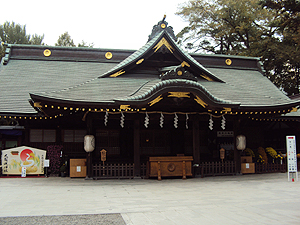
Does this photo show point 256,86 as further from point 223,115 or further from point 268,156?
point 223,115

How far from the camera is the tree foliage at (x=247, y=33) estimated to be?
2820cm

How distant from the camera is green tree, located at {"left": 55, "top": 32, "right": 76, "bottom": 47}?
38013mm

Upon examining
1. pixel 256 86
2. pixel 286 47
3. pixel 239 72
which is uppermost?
pixel 286 47

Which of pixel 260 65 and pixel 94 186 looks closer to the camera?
pixel 94 186

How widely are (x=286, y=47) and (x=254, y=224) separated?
81.6 ft

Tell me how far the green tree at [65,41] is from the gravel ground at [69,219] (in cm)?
3428

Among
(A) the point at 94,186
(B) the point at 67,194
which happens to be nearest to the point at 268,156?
(A) the point at 94,186

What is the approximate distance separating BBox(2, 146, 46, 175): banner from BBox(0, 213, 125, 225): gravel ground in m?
7.49

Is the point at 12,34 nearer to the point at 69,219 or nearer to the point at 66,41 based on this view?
the point at 66,41

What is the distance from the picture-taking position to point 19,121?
14992mm

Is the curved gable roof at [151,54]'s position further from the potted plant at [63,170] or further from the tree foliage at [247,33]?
the tree foliage at [247,33]

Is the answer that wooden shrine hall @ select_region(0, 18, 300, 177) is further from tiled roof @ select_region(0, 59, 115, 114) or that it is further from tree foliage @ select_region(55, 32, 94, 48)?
tree foliage @ select_region(55, 32, 94, 48)

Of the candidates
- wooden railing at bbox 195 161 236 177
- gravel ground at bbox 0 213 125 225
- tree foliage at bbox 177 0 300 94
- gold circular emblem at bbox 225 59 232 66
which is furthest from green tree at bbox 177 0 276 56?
gravel ground at bbox 0 213 125 225

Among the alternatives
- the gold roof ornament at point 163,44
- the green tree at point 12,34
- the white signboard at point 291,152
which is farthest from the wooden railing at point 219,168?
the green tree at point 12,34
